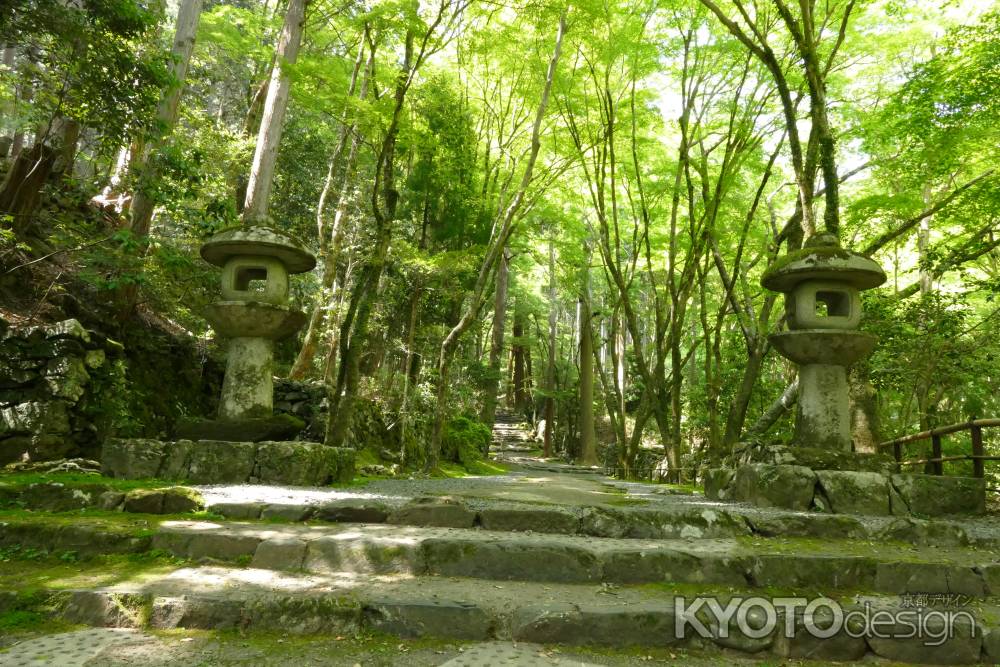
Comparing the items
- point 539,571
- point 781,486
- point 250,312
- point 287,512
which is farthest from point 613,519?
point 250,312

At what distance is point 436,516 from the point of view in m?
4.22

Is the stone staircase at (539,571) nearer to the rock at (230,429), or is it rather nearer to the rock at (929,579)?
the rock at (929,579)

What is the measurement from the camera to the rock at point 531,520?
4.15 m

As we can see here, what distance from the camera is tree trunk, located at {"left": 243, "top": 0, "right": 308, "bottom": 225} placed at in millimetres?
8781

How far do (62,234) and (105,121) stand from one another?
2.63 metres

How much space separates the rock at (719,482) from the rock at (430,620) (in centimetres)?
372

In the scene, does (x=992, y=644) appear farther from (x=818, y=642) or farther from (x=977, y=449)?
(x=977, y=449)

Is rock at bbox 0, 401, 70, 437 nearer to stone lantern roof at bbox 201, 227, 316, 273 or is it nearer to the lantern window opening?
stone lantern roof at bbox 201, 227, 316, 273

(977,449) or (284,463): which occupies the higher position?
(977,449)

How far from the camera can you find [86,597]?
2811 mm

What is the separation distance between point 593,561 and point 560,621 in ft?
2.29

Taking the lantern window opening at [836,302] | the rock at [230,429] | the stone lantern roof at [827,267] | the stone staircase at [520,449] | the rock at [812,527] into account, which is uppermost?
the stone lantern roof at [827,267]

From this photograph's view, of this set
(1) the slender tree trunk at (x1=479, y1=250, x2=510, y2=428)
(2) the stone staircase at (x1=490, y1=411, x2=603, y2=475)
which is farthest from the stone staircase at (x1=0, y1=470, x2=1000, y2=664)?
(1) the slender tree trunk at (x1=479, y1=250, x2=510, y2=428)

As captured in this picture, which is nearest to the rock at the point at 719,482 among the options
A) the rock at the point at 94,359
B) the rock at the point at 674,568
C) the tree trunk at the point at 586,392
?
the rock at the point at 674,568
